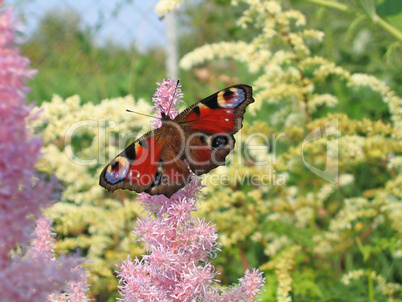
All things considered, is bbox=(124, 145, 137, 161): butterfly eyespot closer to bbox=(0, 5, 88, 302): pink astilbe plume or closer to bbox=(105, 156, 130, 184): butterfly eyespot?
bbox=(105, 156, 130, 184): butterfly eyespot

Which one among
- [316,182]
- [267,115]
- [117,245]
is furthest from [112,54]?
[316,182]

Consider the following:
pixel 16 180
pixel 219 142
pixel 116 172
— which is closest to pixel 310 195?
pixel 219 142

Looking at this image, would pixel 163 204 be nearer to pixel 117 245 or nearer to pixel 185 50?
pixel 117 245

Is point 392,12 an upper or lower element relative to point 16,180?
upper

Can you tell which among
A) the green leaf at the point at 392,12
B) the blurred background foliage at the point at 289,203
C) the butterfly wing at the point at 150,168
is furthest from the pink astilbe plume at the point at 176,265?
the green leaf at the point at 392,12

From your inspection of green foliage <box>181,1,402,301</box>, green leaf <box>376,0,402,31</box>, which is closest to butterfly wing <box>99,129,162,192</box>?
green foliage <box>181,1,402,301</box>

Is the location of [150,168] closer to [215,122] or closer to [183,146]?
[183,146]
